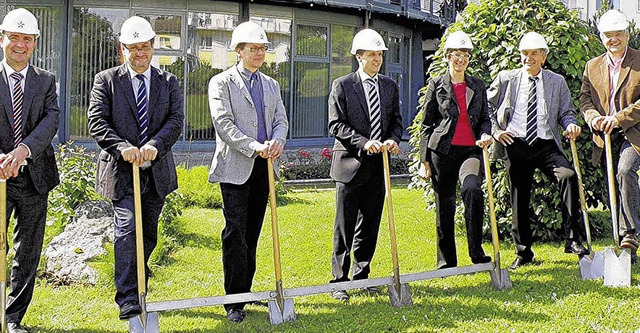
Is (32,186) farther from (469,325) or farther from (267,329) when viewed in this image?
(469,325)

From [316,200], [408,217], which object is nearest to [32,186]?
[408,217]

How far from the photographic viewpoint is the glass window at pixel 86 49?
598 inches

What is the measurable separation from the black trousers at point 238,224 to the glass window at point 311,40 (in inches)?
429

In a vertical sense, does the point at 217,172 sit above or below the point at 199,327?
above

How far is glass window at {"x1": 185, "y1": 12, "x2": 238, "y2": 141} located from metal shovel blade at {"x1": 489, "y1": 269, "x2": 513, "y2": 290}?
972 centimetres

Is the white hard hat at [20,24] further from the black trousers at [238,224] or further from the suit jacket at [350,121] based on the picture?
the suit jacket at [350,121]

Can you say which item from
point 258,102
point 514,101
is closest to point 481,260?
point 514,101

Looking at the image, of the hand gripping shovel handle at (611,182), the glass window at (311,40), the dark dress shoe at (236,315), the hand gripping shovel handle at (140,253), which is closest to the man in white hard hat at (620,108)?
the hand gripping shovel handle at (611,182)

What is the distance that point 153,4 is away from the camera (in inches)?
601

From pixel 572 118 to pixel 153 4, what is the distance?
9.95 metres

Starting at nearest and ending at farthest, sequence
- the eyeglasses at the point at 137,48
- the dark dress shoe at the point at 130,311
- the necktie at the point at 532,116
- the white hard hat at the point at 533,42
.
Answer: the dark dress shoe at the point at 130,311 < the eyeglasses at the point at 137,48 < the white hard hat at the point at 533,42 < the necktie at the point at 532,116

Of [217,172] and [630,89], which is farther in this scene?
[630,89]

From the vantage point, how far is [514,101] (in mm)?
7617

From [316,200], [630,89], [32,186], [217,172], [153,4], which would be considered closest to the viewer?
[32,186]
